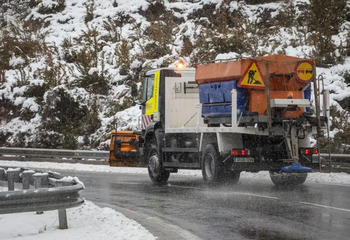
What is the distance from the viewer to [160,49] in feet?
103

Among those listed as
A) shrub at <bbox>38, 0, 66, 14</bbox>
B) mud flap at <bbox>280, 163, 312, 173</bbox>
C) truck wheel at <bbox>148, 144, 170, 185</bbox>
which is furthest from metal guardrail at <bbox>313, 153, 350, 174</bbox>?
shrub at <bbox>38, 0, 66, 14</bbox>

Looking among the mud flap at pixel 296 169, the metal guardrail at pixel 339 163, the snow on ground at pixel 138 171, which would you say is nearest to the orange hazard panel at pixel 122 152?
the snow on ground at pixel 138 171

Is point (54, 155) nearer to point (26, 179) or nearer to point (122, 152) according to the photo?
point (122, 152)

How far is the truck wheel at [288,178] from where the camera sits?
14.5 metres

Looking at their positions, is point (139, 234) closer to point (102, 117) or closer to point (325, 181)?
point (325, 181)

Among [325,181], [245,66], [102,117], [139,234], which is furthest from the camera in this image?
[102,117]

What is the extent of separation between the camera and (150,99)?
16.8 m

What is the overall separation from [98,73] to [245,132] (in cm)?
1904

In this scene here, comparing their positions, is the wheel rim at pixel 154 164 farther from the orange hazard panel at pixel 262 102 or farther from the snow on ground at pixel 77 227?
the snow on ground at pixel 77 227

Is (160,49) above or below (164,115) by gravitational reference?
above

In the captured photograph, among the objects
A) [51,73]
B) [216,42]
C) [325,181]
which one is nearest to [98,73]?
[51,73]

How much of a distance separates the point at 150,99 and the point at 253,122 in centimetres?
409

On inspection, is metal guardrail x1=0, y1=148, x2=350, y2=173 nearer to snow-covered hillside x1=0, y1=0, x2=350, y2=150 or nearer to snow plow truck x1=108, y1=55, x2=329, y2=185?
snow-covered hillside x1=0, y1=0, x2=350, y2=150

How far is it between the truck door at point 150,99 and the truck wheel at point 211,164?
218 centimetres
